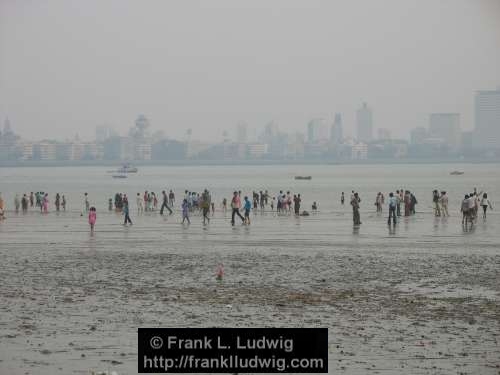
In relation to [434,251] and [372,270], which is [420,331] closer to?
[372,270]

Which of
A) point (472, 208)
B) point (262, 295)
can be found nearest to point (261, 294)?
point (262, 295)

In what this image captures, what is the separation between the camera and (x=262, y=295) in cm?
1616

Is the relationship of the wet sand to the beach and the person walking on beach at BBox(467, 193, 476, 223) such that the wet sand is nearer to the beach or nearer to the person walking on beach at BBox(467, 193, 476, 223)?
the beach

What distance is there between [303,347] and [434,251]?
1317cm

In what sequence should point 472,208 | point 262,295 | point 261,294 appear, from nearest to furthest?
1. point 262,295
2. point 261,294
3. point 472,208

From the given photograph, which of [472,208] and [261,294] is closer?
[261,294]

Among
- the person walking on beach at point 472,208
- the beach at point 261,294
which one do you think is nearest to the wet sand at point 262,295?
the beach at point 261,294

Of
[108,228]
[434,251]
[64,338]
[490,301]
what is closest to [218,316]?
[64,338]

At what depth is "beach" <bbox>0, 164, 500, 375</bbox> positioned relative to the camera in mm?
11797

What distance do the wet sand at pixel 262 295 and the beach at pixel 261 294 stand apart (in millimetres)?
28

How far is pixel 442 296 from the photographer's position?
629 inches

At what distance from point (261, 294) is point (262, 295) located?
0.41 feet

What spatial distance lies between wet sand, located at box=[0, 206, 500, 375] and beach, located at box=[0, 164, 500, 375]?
0.09ft

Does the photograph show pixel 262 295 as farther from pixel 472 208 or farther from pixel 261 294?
pixel 472 208
